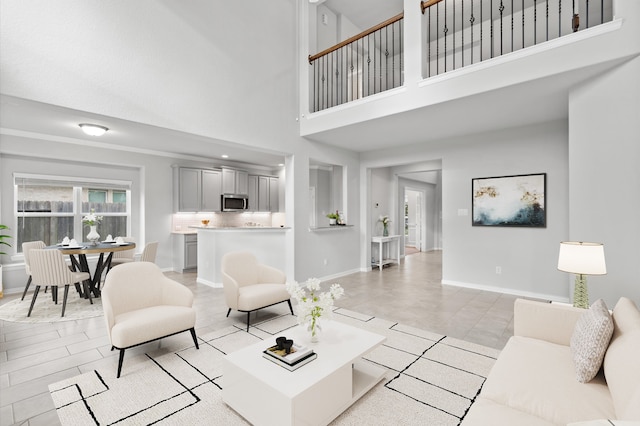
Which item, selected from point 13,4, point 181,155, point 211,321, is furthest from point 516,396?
point 181,155

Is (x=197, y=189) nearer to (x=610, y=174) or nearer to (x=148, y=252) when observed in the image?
(x=148, y=252)

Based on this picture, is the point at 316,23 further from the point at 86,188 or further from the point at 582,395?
the point at 582,395

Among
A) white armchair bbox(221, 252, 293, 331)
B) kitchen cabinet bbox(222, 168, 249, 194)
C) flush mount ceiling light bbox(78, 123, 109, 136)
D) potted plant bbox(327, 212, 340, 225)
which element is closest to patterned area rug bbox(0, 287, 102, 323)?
white armchair bbox(221, 252, 293, 331)

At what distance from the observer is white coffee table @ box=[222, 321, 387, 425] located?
68.3 inches

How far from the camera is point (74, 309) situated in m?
4.22

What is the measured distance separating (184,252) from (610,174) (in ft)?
23.0

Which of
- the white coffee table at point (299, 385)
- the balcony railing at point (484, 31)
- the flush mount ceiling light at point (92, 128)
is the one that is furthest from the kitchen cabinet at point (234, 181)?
the white coffee table at point (299, 385)

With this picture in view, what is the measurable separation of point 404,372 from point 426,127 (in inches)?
146

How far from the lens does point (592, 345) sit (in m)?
1.66

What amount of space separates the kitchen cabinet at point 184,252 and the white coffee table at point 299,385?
200 inches

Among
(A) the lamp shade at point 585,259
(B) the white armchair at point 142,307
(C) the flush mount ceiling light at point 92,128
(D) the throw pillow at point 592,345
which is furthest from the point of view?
(C) the flush mount ceiling light at point 92,128

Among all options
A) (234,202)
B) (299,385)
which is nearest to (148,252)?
(234,202)

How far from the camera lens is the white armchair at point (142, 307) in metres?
2.56

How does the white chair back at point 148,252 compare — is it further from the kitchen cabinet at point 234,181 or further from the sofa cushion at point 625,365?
the sofa cushion at point 625,365
